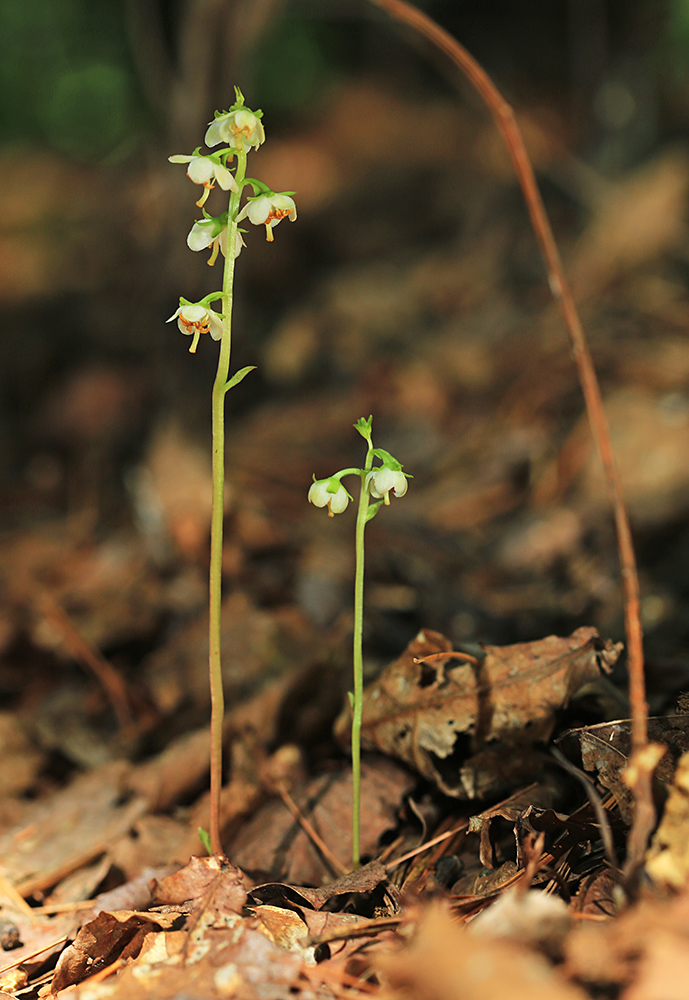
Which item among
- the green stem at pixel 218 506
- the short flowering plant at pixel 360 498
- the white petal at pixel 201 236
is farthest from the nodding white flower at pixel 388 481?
the white petal at pixel 201 236

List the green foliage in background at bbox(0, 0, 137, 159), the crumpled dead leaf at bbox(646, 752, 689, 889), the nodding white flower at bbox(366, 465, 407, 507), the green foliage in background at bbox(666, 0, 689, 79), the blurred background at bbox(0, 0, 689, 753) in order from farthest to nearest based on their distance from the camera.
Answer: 1. the green foliage in background at bbox(0, 0, 137, 159)
2. the green foliage in background at bbox(666, 0, 689, 79)
3. the blurred background at bbox(0, 0, 689, 753)
4. the nodding white flower at bbox(366, 465, 407, 507)
5. the crumpled dead leaf at bbox(646, 752, 689, 889)

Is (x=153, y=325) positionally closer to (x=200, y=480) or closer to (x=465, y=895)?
(x=200, y=480)

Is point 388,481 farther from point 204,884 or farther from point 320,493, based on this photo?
point 204,884

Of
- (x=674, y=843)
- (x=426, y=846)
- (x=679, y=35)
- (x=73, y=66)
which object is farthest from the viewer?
(x=73, y=66)

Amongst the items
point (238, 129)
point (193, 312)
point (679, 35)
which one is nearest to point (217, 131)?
point (238, 129)

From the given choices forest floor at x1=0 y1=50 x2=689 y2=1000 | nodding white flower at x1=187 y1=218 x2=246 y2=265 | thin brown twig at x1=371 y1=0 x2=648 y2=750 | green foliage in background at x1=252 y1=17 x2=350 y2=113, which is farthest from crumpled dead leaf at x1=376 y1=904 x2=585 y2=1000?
green foliage in background at x1=252 y1=17 x2=350 y2=113

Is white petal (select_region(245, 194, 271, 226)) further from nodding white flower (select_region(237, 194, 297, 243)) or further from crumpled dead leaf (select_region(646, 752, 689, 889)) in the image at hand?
crumpled dead leaf (select_region(646, 752, 689, 889))
